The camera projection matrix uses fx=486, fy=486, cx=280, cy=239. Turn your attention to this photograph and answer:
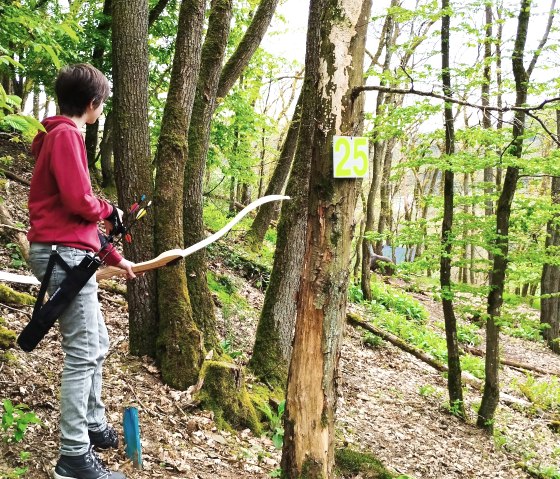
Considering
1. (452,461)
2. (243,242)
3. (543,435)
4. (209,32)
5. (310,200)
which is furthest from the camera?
(243,242)

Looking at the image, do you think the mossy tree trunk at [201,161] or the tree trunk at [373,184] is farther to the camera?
the tree trunk at [373,184]

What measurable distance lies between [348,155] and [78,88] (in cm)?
Result: 158

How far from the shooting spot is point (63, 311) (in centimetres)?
258

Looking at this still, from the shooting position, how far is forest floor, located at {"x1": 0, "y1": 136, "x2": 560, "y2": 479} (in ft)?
11.5

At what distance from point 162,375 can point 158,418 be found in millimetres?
575

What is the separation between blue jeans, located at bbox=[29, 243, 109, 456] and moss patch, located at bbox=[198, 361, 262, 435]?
73.9 inches

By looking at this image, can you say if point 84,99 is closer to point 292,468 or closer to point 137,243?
point 137,243

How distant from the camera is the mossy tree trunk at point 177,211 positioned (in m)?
4.55

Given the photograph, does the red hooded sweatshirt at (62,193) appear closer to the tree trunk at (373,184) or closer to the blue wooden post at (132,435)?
the blue wooden post at (132,435)

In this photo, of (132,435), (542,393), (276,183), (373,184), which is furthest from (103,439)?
(373,184)

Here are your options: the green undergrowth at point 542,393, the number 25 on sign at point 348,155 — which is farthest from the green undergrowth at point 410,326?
the number 25 on sign at point 348,155

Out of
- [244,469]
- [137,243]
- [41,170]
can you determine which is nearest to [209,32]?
[137,243]

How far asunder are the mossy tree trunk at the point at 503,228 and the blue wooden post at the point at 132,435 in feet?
18.1

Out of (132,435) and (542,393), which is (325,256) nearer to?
(132,435)
